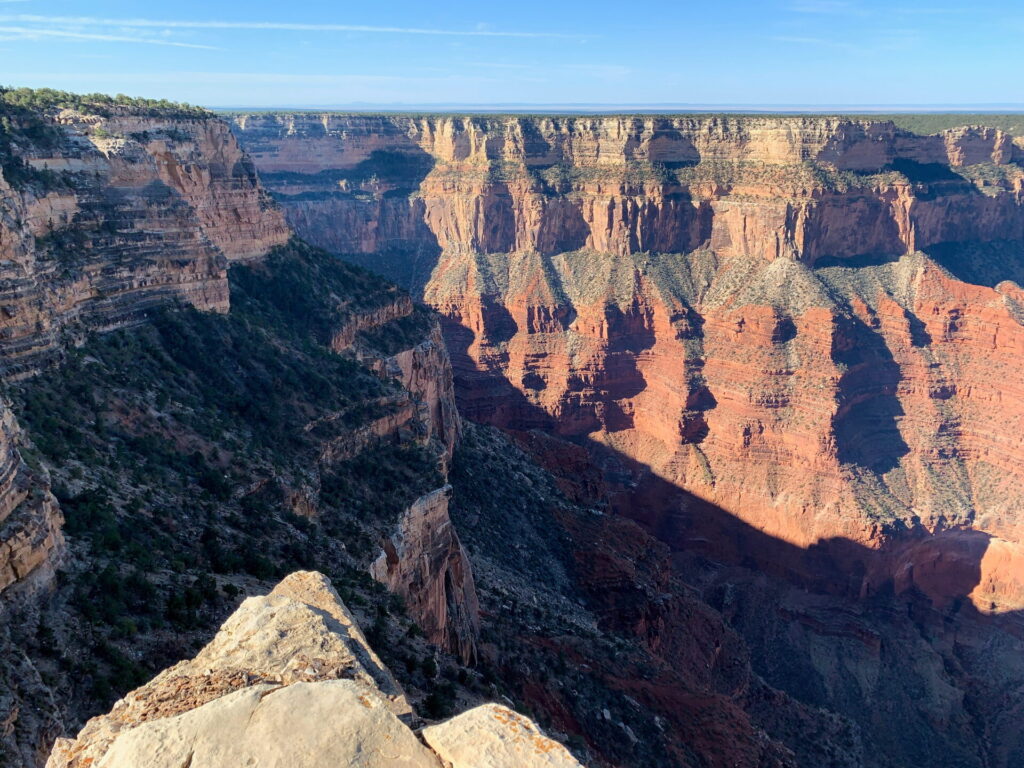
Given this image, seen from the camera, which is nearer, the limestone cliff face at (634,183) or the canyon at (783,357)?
the canyon at (783,357)

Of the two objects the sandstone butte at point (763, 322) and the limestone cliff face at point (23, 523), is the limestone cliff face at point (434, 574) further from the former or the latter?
the sandstone butte at point (763, 322)

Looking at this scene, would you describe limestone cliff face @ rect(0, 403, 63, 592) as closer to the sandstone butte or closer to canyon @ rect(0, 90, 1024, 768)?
canyon @ rect(0, 90, 1024, 768)

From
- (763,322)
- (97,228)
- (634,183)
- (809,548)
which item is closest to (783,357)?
(763,322)

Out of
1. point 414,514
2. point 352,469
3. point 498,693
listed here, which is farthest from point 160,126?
point 498,693

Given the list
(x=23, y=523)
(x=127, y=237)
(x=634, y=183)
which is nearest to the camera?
(x=23, y=523)

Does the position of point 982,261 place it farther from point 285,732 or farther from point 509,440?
point 285,732

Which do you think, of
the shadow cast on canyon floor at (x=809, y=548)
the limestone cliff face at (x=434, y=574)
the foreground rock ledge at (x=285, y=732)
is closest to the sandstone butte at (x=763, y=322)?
the shadow cast on canyon floor at (x=809, y=548)

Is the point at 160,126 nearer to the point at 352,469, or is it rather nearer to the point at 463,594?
the point at 352,469

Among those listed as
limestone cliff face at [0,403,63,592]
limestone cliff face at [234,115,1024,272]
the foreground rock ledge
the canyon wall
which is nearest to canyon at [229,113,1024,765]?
limestone cliff face at [234,115,1024,272]
